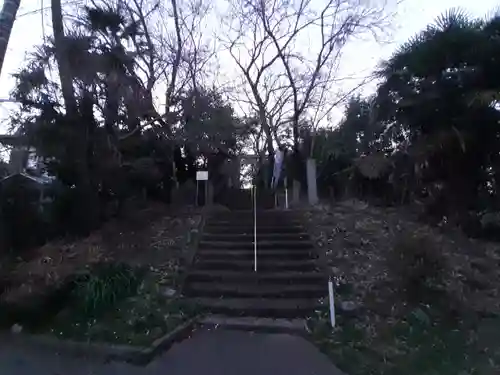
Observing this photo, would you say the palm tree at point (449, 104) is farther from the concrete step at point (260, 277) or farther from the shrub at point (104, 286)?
the shrub at point (104, 286)

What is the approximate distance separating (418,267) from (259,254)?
304cm

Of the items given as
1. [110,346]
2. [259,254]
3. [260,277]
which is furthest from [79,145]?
[110,346]

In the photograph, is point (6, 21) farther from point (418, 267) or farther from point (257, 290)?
point (418, 267)

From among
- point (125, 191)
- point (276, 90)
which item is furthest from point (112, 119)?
point (276, 90)

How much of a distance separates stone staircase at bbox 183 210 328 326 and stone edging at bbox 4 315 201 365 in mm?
1179

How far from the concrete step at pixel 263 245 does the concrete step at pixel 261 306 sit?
6.25 feet

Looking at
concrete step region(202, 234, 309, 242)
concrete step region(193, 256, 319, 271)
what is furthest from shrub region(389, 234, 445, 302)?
concrete step region(202, 234, 309, 242)

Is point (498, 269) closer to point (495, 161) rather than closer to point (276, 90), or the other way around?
point (495, 161)

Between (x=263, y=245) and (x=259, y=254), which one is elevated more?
(x=263, y=245)

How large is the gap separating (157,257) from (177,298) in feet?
5.49

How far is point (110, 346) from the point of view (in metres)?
5.99

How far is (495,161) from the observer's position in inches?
392

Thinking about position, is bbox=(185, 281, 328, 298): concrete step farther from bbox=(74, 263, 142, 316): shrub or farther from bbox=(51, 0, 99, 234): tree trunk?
bbox=(51, 0, 99, 234): tree trunk

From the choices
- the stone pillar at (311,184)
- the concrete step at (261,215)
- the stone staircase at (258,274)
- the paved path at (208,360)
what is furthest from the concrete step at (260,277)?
the stone pillar at (311,184)
